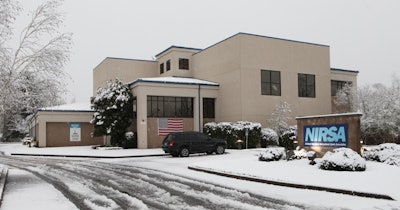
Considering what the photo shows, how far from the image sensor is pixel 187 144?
83.4ft

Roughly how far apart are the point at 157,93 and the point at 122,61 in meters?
15.1

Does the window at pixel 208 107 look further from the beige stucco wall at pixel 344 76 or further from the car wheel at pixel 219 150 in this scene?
the beige stucco wall at pixel 344 76

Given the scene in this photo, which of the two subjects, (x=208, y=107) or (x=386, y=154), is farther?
(x=208, y=107)

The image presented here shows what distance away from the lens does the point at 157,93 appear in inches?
1368

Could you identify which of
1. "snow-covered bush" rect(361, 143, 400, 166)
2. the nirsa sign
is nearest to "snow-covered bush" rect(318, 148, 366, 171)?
"snow-covered bush" rect(361, 143, 400, 166)

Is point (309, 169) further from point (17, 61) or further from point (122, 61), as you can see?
point (122, 61)

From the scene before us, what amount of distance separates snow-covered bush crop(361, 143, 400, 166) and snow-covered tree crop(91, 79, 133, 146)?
79.1ft

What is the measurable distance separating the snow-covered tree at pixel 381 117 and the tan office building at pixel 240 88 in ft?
12.4

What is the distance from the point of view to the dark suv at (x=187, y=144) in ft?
82.4

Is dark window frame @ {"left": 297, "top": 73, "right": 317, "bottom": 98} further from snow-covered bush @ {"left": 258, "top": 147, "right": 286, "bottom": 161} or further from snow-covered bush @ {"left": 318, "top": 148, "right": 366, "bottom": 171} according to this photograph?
snow-covered bush @ {"left": 318, "top": 148, "right": 366, "bottom": 171}

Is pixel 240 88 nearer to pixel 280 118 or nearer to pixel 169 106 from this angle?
pixel 280 118

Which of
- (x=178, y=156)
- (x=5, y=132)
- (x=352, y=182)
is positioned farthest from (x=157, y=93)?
(x=5, y=132)

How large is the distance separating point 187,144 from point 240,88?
34.7 ft

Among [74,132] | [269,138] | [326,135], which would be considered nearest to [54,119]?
[74,132]
